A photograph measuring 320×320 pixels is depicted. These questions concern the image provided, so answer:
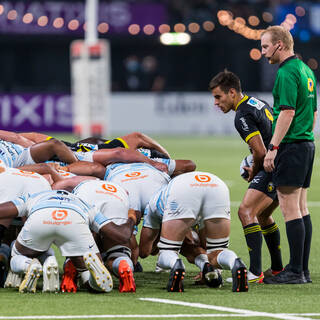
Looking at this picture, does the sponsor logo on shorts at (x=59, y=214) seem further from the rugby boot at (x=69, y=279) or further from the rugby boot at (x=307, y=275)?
the rugby boot at (x=307, y=275)

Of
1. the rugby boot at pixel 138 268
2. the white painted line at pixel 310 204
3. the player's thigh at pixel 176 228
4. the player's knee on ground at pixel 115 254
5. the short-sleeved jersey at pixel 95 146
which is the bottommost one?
the rugby boot at pixel 138 268

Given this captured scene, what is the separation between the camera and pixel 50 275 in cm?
743

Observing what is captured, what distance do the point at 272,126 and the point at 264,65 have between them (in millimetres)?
27678

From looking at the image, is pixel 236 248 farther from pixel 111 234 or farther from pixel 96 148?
pixel 111 234

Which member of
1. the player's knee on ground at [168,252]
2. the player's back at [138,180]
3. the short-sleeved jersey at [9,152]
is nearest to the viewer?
the player's knee on ground at [168,252]

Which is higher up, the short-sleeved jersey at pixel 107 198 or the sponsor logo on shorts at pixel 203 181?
the sponsor logo on shorts at pixel 203 181

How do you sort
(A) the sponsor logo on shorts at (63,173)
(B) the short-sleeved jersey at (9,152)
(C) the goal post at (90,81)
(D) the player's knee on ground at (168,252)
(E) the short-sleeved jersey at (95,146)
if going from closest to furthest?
(D) the player's knee on ground at (168,252)
(A) the sponsor logo on shorts at (63,173)
(B) the short-sleeved jersey at (9,152)
(E) the short-sleeved jersey at (95,146)
(C) the goal post at (90,81)

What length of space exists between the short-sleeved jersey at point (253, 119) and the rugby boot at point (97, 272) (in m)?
1.79

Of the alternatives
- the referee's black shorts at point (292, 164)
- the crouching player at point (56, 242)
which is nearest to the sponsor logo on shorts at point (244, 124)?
the referee's black shorts at point (292, 164)

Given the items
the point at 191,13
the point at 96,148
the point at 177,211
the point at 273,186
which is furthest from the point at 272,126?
the point at 191,13

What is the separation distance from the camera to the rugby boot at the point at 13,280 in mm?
7755

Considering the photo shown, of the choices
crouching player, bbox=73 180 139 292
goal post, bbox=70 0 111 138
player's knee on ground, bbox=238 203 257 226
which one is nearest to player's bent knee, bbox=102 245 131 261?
crouching player, bbox=73 180 139 292

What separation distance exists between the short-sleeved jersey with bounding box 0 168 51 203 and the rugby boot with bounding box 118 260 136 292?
43.1 inches

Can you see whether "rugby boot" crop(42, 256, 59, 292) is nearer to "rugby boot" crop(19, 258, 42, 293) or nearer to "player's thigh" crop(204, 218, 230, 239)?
"rugby boot" crop(19, 258, 42, 293)
